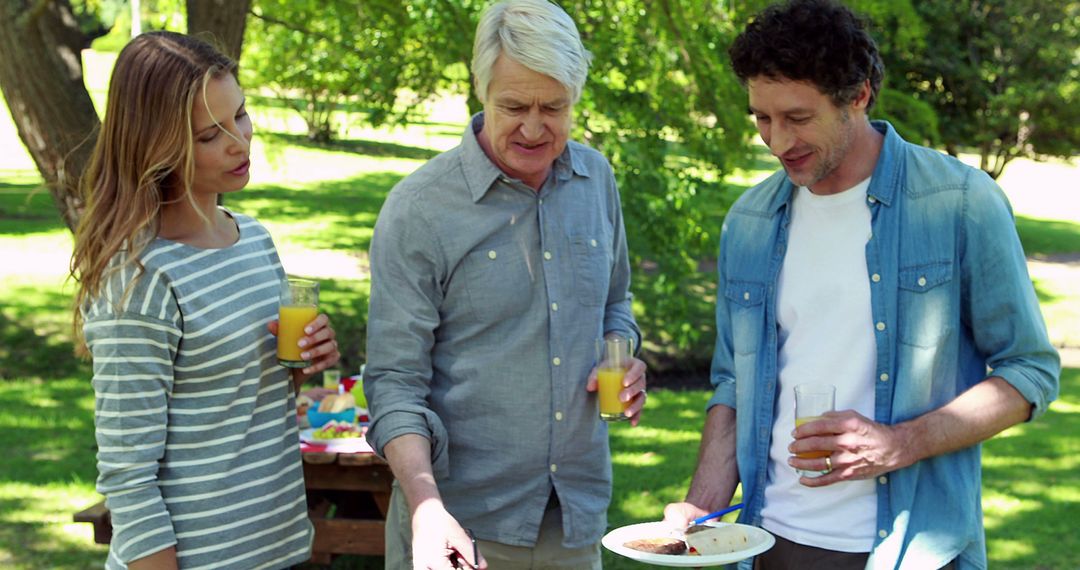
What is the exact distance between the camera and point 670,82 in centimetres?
790

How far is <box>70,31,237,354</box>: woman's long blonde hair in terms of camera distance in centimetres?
272

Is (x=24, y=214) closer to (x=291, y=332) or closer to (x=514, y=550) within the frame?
(x=291, y=332)

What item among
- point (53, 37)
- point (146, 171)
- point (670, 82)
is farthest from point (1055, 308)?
point (146, 171)

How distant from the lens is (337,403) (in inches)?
215

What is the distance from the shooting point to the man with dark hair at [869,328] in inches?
101

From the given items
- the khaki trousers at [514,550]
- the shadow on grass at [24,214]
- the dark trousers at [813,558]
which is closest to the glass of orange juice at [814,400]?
the dark trousers at [813,558]

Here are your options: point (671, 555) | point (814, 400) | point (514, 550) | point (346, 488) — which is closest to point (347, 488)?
point (346, 488)

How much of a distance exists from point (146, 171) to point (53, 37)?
2710mm

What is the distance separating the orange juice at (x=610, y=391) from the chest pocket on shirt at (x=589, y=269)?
0.20m

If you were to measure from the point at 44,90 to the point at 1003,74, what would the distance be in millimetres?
17257

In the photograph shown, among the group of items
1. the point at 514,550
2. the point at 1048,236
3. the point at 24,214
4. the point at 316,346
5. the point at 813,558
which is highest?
the point at 316,346

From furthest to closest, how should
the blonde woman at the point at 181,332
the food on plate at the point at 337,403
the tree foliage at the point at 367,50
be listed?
the tree foliage at the point at 367,50
the food on plate at the point at 337,403
the blonde woman at the point at 181,332

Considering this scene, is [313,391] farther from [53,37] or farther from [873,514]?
[873,514]

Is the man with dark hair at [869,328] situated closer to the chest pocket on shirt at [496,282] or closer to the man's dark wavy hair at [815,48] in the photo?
the man's dark wavy hair at [815,48]
